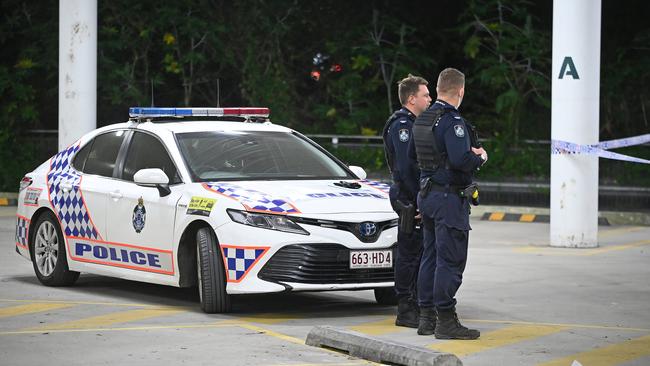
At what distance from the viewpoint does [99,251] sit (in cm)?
1189

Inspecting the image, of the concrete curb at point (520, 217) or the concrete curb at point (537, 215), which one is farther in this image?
the concrete curb at point (520, 217)

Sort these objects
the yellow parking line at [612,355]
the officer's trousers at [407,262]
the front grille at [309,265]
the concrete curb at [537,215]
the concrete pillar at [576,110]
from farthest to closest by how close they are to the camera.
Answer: the concrete curb at [537,215] → the concrete pillar at [576,110] → the front grille at [309,265] → the officer's trousers at [407,262] → the yellow parking line at [612,355]

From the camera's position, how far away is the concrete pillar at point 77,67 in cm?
1936

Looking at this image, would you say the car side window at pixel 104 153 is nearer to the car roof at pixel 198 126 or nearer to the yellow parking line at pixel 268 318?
the car roof at pixel 198 126

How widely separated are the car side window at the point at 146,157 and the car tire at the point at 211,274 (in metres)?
0.96

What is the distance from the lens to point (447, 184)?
950 centimetres

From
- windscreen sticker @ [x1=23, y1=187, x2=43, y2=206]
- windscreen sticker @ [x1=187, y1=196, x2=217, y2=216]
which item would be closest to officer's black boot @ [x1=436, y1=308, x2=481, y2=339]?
windscreen sticker @ [x1=187, y1=196, x2=217, y2=216]

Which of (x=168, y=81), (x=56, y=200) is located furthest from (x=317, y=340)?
(x=168, y=81)

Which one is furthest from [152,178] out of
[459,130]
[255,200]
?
[459,130]

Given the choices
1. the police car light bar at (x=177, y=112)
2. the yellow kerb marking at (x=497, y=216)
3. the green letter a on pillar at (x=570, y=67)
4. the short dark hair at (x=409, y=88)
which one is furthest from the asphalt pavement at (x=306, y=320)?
the yellow kerb marking at (x=497, y=216)

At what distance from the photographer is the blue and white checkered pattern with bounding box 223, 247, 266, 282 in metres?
10.3

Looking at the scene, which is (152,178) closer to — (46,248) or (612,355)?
(46,248)

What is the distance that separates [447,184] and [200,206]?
2220 millimetres

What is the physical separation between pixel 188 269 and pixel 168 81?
1834 cm
